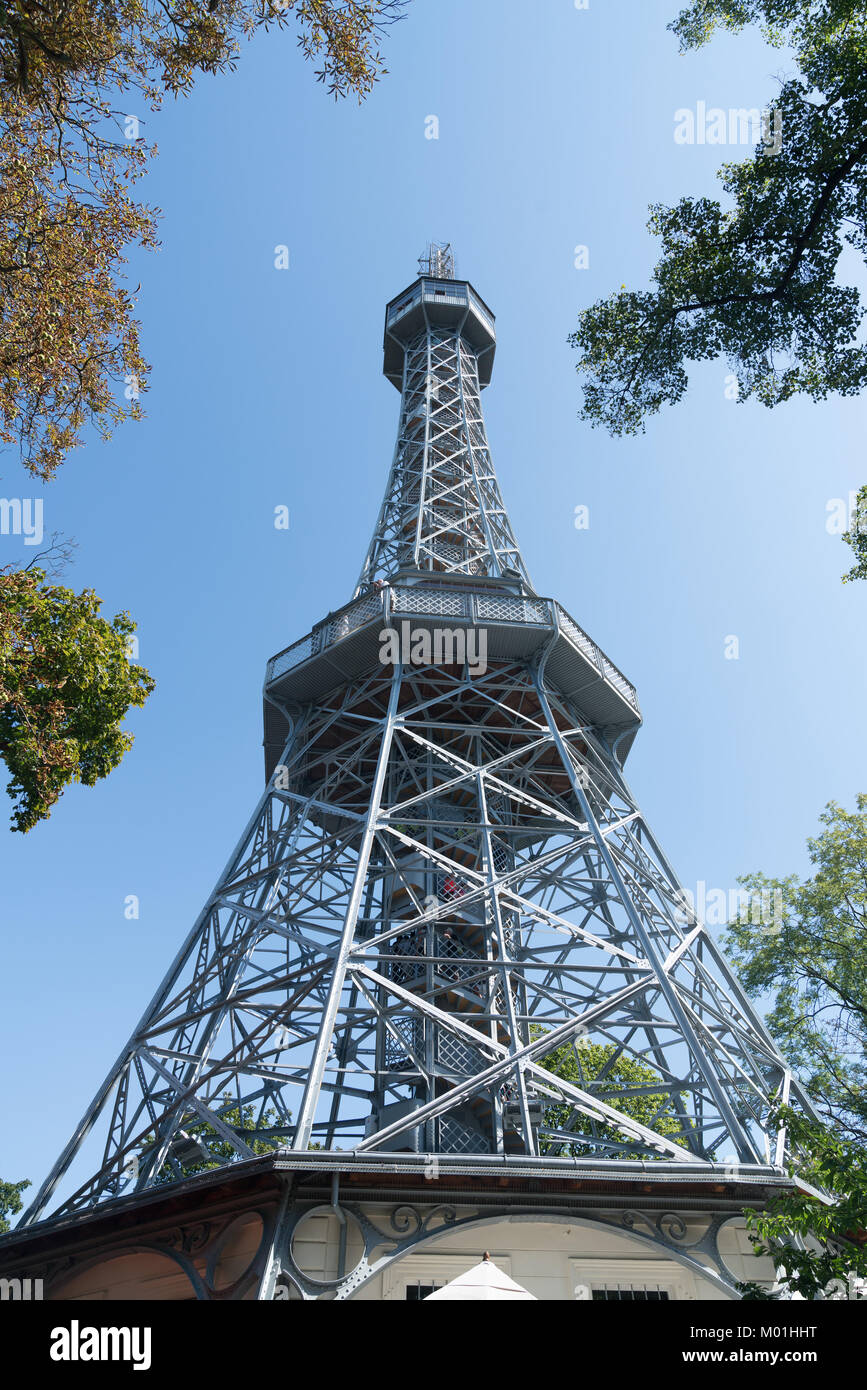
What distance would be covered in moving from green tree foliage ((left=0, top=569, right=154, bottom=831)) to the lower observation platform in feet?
25.6

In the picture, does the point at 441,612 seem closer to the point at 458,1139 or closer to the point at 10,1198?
the point at 458,1139

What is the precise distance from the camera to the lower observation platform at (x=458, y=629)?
1911 centimetres

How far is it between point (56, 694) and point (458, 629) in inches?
369

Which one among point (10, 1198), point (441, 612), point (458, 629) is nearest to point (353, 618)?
point (441, 612)

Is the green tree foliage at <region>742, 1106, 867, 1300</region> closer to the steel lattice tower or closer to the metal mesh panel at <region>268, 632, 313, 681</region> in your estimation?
the steel lattice tower

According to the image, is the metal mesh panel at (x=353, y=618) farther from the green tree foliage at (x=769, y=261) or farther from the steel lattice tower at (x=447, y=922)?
→ the green tree foliage at (x=769, y=261)

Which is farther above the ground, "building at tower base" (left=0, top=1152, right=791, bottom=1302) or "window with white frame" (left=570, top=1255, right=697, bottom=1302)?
"building at tower base" (left=0, top=1152, right=791, bottom=1302)

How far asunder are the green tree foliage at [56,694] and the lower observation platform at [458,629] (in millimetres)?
7817

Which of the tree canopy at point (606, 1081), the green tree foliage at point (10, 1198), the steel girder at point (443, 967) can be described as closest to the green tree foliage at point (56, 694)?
the steel girder at point (443, 967)

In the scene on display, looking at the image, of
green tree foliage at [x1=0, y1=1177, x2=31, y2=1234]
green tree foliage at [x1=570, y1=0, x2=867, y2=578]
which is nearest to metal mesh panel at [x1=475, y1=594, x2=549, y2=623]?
green tree foliage at [x1=570, y1=0, x2=867, y2=578]

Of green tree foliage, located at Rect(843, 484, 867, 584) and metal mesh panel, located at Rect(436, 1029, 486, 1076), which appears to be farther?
metal mesh panel, located at Rect(436, 1029, 486, 1076)

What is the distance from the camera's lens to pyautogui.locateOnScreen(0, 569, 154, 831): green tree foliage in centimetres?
1073

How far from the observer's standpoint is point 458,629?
19.1 meters
